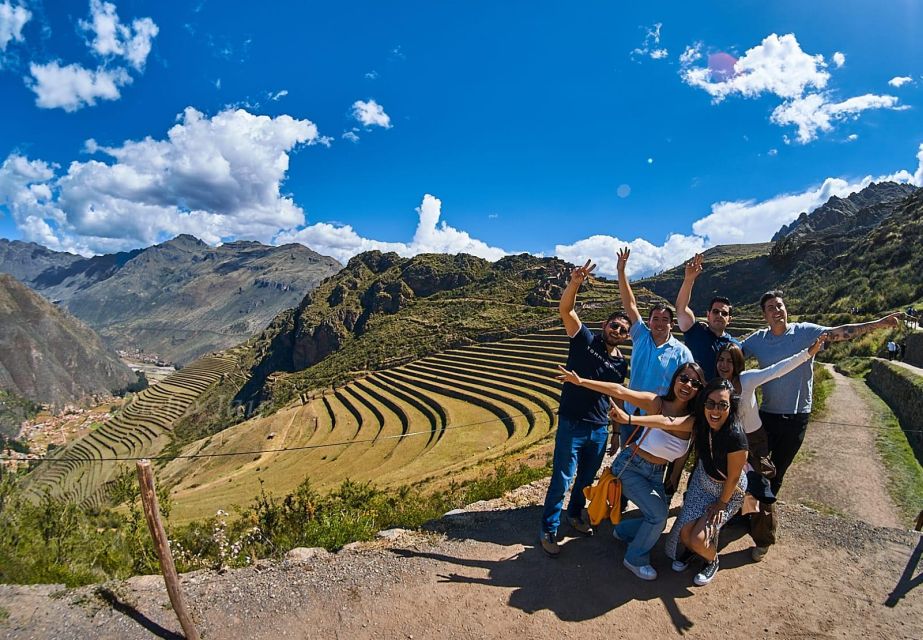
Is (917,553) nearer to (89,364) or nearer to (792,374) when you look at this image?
(792,374)

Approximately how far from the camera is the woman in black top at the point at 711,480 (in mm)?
3426

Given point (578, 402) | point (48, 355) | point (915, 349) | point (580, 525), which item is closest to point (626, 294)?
point (578, 402)

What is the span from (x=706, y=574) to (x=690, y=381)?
1.78 m

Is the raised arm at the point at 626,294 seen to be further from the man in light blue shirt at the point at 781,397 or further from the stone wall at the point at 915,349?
the stone wall at the point at 915,349

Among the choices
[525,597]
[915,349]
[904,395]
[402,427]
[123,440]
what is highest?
[915,349]

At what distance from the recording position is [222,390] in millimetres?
96500

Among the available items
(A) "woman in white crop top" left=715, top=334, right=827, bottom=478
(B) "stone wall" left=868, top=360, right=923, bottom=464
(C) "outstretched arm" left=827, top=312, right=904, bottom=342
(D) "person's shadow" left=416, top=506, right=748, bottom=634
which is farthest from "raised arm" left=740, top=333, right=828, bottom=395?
(B) "stone wall" left=868, top=360, right=923, bottom=464

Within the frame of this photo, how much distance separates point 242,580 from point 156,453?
74629 millimetres

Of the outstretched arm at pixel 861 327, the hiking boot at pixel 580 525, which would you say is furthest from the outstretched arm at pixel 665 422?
the hiking boot at pixel 580 525

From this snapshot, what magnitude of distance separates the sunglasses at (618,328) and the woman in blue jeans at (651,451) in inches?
27.8

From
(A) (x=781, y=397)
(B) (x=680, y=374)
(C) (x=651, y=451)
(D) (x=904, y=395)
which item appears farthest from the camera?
(D) (x=904, y=395)

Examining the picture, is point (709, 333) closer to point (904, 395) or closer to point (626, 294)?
point (626, 294)

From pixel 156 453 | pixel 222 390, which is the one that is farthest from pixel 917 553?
pixel 222 390

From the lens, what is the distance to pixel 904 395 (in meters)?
9.81
